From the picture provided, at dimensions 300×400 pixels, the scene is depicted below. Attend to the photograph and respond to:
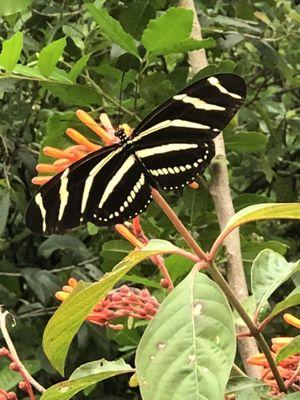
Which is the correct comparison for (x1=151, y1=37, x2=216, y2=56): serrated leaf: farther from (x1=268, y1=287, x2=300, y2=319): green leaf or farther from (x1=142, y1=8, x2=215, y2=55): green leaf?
(x1=268, y1=287, x2=300, y2=319): green leaf

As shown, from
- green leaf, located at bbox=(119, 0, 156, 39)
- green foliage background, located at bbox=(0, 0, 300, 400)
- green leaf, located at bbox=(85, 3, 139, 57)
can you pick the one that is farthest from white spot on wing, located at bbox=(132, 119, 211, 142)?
green leaf, located at bbox=(119, 0, 156, 39)

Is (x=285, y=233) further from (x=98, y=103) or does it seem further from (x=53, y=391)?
(x=53, y=391)

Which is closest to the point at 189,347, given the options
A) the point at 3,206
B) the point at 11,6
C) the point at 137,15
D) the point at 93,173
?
the point at 93,173

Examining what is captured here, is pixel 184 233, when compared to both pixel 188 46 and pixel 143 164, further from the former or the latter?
pixel 188 46

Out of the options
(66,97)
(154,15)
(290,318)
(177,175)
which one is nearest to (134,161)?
(177,175)

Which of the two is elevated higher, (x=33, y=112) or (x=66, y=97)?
(x=66, y=97)

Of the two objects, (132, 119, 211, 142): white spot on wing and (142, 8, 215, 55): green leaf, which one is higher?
(142, 8, 215, 55): green leaf
